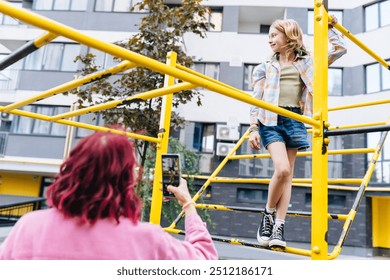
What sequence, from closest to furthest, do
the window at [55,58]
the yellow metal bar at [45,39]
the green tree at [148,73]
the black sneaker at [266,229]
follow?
the yellow metal bar at [45,39]
the black sneaker at [266,229]
the green tree at [148,73]
the window at [55,58]

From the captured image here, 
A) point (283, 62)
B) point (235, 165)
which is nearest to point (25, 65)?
point (235, 165)

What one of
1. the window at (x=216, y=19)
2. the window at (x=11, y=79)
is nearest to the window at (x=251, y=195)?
the window at (x=216, y=19)

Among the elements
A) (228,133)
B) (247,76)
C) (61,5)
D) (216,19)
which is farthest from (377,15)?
(61,5)

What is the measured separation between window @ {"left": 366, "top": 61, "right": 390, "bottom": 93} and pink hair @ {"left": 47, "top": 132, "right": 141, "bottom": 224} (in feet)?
36.4

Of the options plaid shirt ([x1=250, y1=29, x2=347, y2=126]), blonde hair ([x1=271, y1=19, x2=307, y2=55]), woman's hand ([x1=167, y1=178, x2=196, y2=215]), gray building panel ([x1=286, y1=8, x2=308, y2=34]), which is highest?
gray building panel ([x1=286, y1=8, x2=308, y2=34])

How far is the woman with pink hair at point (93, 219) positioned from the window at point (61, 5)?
1190 centimetres

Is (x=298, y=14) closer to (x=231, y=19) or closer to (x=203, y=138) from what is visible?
(x=231, y=19)

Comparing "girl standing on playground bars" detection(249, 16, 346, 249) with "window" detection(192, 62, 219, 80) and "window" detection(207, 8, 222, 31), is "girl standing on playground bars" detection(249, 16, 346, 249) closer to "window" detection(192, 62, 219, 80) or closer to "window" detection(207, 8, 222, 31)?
"window" detection(192, 62, 219, 80)

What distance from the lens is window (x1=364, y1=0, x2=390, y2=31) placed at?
10.8m

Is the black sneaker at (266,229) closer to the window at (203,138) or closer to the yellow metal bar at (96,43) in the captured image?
the yellow metal bar at (96,43)

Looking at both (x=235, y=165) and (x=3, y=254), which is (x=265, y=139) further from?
(x=235, y=165)

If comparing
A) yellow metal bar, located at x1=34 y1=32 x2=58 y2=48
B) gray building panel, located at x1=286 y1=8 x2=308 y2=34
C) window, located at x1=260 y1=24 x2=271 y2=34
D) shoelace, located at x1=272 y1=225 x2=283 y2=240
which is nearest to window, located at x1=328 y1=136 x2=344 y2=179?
gray building panel, located at x1=286 y1=8 x2=308 y2=34

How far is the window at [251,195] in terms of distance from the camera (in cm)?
1079

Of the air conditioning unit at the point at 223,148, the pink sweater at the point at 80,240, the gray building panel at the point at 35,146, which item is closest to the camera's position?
the pink sweater at the point at 80,240
